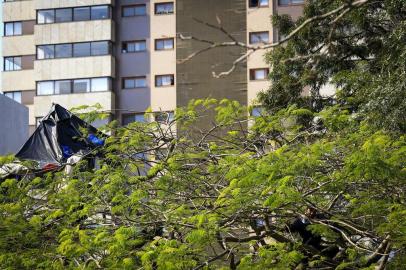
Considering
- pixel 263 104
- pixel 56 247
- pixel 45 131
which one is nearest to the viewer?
pixel 56 247

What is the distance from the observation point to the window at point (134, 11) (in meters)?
33.7

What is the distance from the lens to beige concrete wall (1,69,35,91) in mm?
35625

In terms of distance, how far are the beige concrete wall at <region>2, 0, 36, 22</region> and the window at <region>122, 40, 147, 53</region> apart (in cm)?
493

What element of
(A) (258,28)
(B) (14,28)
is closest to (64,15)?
(B) (14,28)

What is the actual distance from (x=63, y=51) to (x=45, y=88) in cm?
187

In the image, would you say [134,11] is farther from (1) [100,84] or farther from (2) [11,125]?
(2) [11,125]

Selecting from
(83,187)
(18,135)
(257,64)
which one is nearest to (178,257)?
(83,187)

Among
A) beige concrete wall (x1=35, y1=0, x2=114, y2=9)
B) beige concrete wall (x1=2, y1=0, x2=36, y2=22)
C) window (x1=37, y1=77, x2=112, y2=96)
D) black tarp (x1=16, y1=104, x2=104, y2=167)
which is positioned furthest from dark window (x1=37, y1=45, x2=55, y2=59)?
black tarp (x1=16, y1=104, x2=104, y2=167)

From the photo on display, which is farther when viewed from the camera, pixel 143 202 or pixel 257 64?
pixel 257 64

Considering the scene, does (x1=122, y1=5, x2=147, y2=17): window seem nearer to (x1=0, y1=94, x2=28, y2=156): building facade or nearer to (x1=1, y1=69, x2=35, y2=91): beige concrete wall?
(x1=1, y1=69, x2=35, y2=91): beige concrete wall

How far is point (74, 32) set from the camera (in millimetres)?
34188

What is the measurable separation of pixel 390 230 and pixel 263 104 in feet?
34.9

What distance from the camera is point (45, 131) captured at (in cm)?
1498

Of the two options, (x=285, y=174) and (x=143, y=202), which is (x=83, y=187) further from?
(x=285, y=174)
